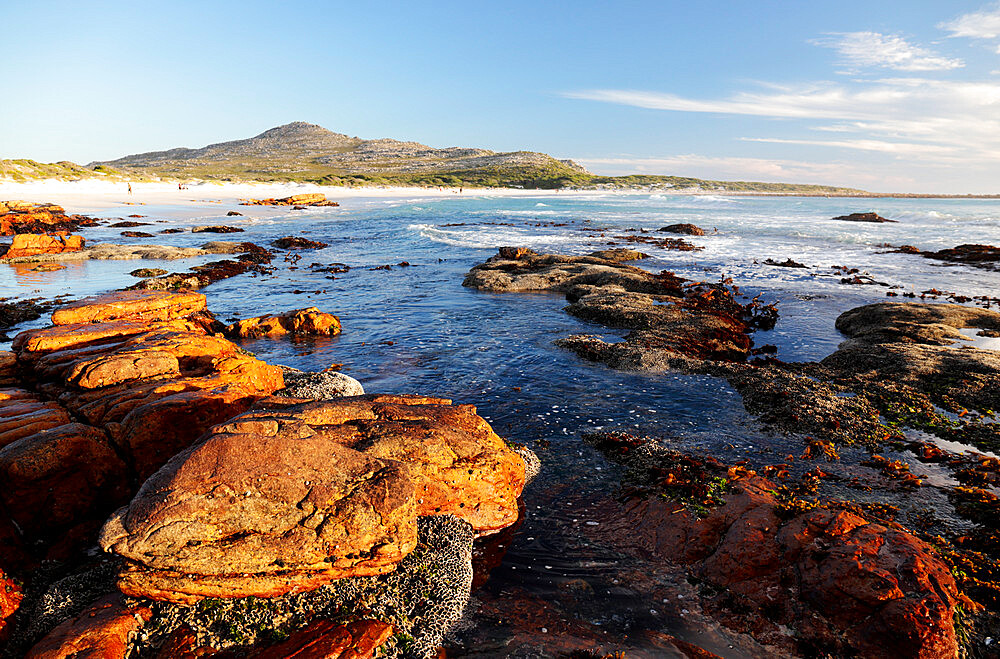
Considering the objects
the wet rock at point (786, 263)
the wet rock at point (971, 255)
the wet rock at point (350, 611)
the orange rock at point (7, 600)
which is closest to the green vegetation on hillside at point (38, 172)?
the orange rock at point (7, 600)

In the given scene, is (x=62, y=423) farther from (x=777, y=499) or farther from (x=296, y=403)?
(x=777, y=499)

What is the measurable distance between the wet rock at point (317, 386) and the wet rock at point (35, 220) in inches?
1860

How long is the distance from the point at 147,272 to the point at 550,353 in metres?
24.7

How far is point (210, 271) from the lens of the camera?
1121 inches

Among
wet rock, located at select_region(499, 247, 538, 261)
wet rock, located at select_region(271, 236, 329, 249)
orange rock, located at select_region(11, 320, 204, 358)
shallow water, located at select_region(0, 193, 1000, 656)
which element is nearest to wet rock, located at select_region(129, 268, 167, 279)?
shallow water, located at select_region(0, 193, 1000, 656)

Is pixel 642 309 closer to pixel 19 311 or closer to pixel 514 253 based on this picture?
pixel 514 253

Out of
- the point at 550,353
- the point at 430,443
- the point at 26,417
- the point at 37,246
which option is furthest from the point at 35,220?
Result: the point at 430,443

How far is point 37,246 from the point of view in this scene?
32188 millimetres

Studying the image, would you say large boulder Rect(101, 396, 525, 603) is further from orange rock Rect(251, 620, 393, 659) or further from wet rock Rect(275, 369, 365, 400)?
wet rock Rect(275, 369, 365, 400)

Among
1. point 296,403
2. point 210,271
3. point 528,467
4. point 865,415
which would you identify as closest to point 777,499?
point 528,467

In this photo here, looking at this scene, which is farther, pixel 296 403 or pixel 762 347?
pixel 762 347

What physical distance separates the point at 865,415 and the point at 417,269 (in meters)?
26.8

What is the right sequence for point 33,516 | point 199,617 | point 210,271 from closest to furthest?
point 199,617 < point 33,516 < point 210,271

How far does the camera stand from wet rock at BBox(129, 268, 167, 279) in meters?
26.4
